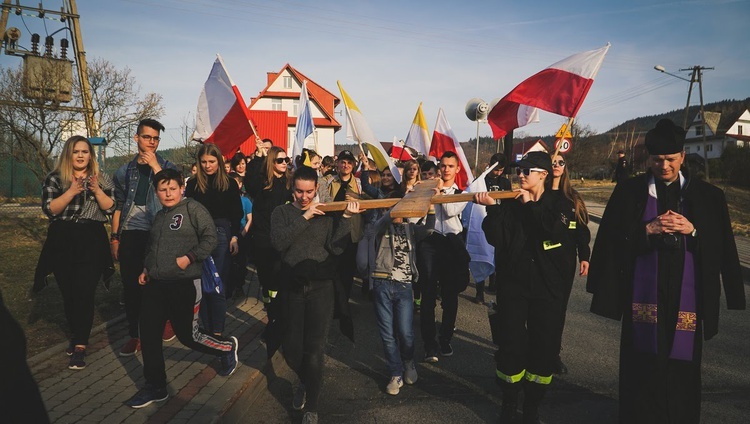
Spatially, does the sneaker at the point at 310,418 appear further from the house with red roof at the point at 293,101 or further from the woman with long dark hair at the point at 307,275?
the house with red roof at the point at 293,101

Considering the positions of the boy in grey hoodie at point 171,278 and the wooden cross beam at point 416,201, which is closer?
the wooden cross beam at point 416,201

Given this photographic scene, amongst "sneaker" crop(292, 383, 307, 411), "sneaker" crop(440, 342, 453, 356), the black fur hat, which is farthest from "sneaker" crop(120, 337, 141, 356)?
the black fur hat

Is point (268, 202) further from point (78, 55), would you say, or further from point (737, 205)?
point (737, 205)

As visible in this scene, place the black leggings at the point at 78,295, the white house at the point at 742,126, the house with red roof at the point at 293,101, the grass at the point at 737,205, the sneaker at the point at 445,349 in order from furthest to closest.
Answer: the white house at the point at 742,126, the house with red roof at the point at 293,101, the grass at the point at 737,205, the sneaker at the point at 445,349, the black leggings at the point at 78,295

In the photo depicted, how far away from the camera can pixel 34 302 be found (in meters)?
7.08

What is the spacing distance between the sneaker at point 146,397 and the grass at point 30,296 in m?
1.90

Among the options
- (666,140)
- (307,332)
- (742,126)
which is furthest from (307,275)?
(742,126)

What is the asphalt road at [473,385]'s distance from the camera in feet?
13.6

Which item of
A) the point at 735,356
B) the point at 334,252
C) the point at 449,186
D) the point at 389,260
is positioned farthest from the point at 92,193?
the point at 735,356

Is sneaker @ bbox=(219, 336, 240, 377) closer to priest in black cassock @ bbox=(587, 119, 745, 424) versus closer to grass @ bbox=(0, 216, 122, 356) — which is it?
grass @ bbox=(0, 216, 122, 356)

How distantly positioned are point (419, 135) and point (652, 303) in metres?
6.17

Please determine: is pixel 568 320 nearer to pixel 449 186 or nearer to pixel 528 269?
pixel 449 186

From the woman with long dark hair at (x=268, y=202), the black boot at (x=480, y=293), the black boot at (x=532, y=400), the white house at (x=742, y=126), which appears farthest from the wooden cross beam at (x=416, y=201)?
the white house at (x=742, y=126)

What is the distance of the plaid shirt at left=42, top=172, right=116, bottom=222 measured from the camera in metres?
4.71
